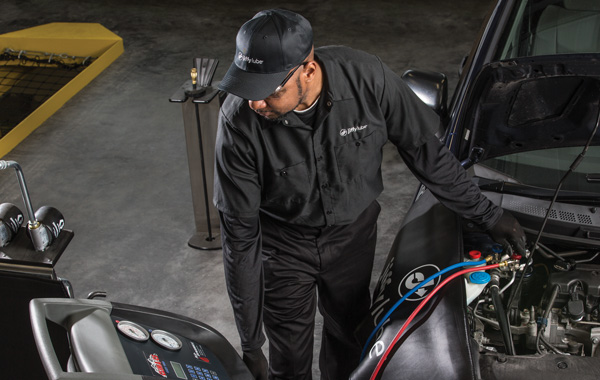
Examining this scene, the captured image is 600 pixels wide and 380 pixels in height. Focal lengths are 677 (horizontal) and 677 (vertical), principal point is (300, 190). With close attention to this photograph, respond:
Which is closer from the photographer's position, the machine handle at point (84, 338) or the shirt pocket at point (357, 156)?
the machine handle at point (84, 338)

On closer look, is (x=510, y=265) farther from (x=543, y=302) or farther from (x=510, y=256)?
(x=543, y=302)

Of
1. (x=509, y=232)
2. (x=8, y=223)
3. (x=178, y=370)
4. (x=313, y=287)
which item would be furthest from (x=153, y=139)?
(x=178, y=370)

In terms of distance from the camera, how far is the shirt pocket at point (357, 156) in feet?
7.06

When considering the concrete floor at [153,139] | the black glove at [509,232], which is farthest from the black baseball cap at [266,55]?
the concrete floor at [153,139]

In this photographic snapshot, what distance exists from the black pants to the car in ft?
0.49

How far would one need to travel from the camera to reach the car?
6.36 ft

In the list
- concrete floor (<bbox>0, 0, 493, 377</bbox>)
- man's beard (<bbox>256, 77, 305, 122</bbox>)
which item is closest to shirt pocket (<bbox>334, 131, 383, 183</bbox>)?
man's beard (<bbox>256, 77, 305, 122</bbox>)

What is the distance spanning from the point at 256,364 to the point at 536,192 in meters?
1.15

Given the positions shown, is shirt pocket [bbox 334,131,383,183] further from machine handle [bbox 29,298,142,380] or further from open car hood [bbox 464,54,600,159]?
machine handle [bbox 29,298,142,380]

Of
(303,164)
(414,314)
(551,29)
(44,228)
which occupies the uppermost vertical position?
(551,29)

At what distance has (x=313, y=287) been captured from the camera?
2.46 metres

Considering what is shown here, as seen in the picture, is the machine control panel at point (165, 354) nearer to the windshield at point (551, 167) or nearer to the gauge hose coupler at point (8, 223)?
the gauge hose coupler at point (8, 223)

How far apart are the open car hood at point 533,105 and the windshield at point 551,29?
0.46m

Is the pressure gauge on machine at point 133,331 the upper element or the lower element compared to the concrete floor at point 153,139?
upper
